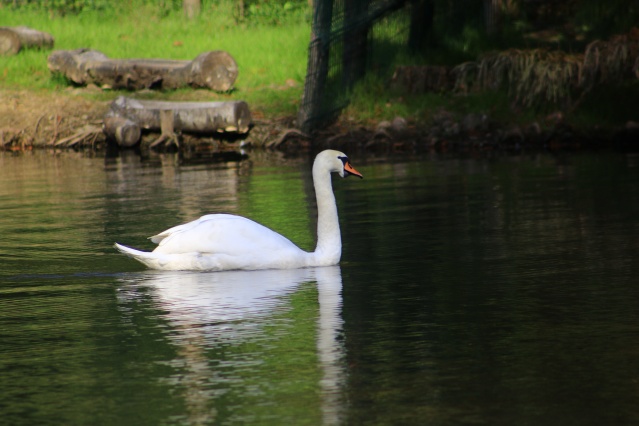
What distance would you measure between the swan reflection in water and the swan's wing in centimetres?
19

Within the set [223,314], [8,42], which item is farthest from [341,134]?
[223,314]


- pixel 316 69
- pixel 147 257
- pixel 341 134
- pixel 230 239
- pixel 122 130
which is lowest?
pixel 147 257

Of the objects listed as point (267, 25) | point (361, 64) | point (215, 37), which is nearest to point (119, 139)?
point (361, 64)

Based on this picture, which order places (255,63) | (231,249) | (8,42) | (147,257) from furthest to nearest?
(8,42), (255,63), (147,257), (231,249)

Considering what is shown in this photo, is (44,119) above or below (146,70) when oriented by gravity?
below

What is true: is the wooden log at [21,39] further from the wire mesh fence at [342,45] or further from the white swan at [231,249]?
the white swan at [231,249]

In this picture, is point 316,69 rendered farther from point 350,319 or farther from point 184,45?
point 350,319

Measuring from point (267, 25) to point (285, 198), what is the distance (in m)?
19.5

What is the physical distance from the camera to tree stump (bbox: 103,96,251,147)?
2444 cm

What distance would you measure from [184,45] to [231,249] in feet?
72.1

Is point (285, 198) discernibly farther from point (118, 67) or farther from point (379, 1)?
point (118, 67)

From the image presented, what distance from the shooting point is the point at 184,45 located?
Answer: 31188mm

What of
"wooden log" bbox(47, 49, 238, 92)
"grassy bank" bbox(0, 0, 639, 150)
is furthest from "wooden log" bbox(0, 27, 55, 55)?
"wooden log" bbox(47, 49, 238, 92)

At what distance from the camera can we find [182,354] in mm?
7043
